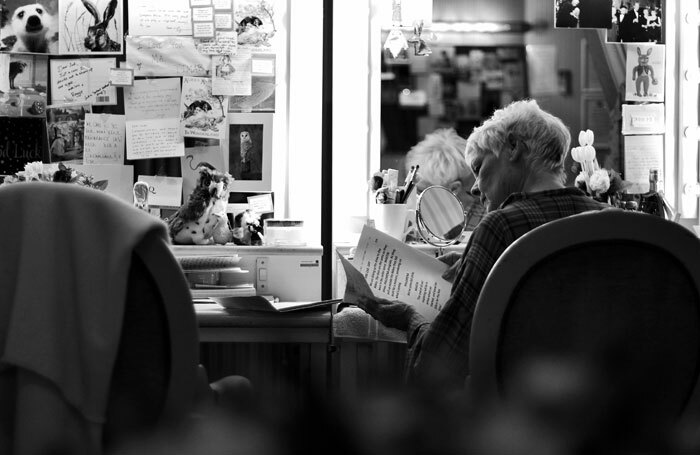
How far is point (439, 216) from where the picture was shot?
3191 millimetres

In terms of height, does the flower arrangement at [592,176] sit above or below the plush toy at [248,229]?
above

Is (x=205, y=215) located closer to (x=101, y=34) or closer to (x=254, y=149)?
(x=254, y=149)

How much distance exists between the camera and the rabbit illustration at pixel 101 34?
11.0ft

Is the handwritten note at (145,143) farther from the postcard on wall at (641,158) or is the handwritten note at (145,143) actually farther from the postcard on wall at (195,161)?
the postcard on wall at (641,158)

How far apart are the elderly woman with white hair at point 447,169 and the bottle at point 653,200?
0.65m

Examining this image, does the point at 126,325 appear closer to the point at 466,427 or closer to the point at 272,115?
the point at 466,427

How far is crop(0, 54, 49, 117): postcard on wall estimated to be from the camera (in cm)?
330

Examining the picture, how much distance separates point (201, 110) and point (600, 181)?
1.60m

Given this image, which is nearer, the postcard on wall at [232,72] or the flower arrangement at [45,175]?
the flower arrangement at [45,175]

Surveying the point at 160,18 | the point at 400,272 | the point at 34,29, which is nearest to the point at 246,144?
the point at 160,18

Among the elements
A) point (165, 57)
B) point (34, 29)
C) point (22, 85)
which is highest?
point (34, 29)

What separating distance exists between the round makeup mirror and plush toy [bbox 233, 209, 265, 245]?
0.61m

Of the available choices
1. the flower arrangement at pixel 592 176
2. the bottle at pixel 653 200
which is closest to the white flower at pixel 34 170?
the flower arrangement at pixel 592 176

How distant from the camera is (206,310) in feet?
5.79
